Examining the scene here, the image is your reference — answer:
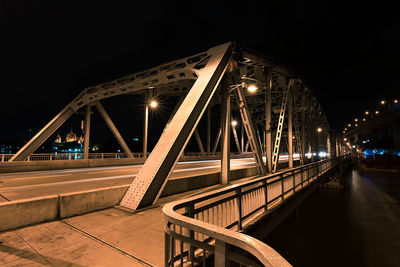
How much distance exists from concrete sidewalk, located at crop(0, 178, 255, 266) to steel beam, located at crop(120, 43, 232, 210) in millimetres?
864

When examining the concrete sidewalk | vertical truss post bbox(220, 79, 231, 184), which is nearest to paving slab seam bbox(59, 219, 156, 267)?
the concrete sidewalk

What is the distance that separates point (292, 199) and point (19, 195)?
10.4 m

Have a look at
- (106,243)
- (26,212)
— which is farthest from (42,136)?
(106,243)

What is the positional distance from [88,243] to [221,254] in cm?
302

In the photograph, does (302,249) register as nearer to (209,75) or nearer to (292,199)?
(292,199)

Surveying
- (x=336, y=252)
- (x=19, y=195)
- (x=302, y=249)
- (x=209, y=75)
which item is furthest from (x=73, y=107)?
(x=336, y=252)

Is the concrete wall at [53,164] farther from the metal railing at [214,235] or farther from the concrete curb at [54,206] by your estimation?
the metal railing at [214,235]

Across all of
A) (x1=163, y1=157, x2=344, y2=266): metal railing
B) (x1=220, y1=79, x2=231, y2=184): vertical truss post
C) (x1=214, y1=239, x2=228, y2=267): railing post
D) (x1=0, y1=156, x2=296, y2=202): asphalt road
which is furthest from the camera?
(x1=220, y1=79, x2=231, y2=184): vertical truss post

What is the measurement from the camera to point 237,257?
74.3 inches

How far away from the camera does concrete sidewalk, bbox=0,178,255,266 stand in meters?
3.21

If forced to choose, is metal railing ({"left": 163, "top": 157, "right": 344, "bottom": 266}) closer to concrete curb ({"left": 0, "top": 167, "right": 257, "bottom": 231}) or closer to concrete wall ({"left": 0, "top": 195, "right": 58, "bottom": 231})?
concrete curb ({"left": 0, "top": 167, "right": 257, "bottom": 231})

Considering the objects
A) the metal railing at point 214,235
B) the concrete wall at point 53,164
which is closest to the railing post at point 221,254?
the metal railing at point 214,235

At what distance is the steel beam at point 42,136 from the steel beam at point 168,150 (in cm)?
1745

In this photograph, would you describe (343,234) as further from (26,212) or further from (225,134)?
(26,212)
